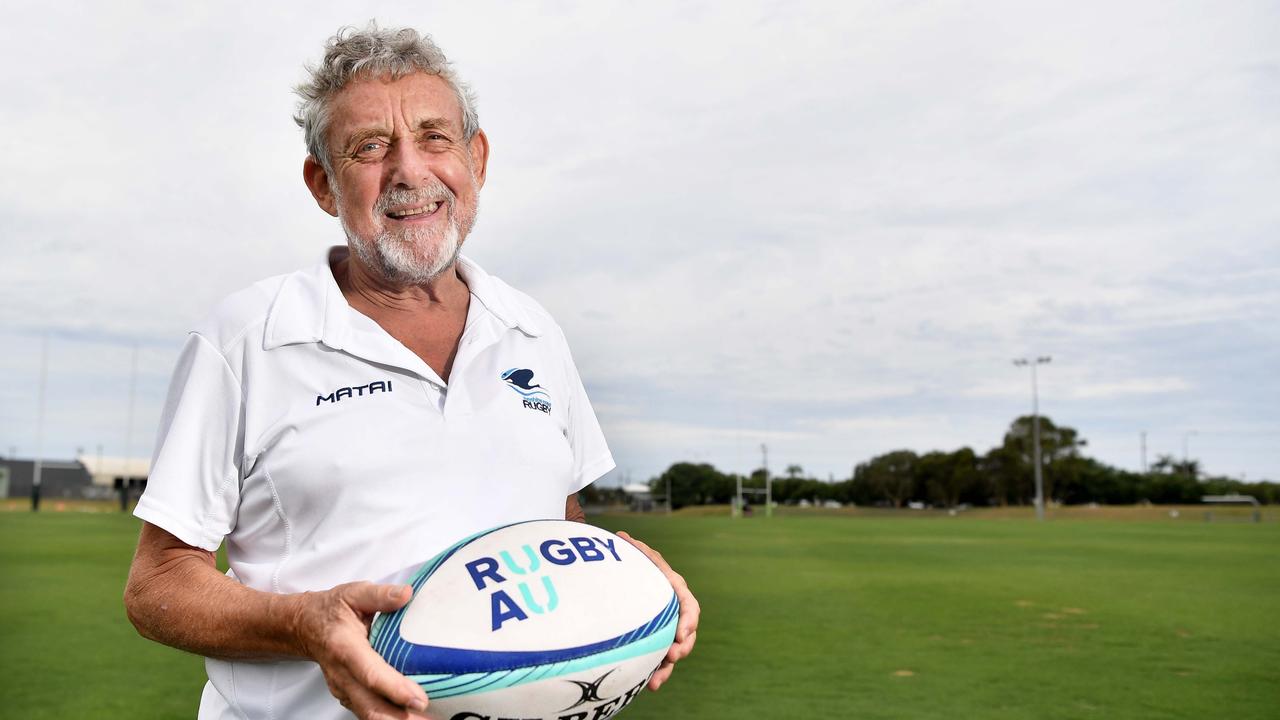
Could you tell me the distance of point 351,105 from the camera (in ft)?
7.18

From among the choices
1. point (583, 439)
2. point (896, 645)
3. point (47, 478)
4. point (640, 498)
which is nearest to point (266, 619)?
point (583, 439)

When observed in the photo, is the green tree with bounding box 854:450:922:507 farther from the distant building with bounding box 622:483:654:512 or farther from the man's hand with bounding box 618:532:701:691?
the man's hand with bounding box 618:532:701:691

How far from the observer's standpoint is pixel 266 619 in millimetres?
1813

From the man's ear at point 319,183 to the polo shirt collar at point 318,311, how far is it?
0.36 ft

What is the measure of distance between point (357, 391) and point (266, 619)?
0.47 m

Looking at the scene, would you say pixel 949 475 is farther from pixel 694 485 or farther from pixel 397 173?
pixel 397 173

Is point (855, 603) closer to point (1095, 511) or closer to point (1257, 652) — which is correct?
point (1257, 652)

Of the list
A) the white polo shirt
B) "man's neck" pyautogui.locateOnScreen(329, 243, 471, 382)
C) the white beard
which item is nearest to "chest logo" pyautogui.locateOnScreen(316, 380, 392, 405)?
the white polo shirt

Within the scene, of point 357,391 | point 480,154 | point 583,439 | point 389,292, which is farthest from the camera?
point 583,439

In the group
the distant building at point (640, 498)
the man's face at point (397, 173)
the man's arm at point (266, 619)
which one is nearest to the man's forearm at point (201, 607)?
the man's arm at point (266, 619)

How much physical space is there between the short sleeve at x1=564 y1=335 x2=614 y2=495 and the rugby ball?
518 millimetres

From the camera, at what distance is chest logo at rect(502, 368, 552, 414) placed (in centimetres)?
230

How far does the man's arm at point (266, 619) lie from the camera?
167 centimetres

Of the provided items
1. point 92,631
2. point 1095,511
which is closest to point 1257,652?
point 92,631
